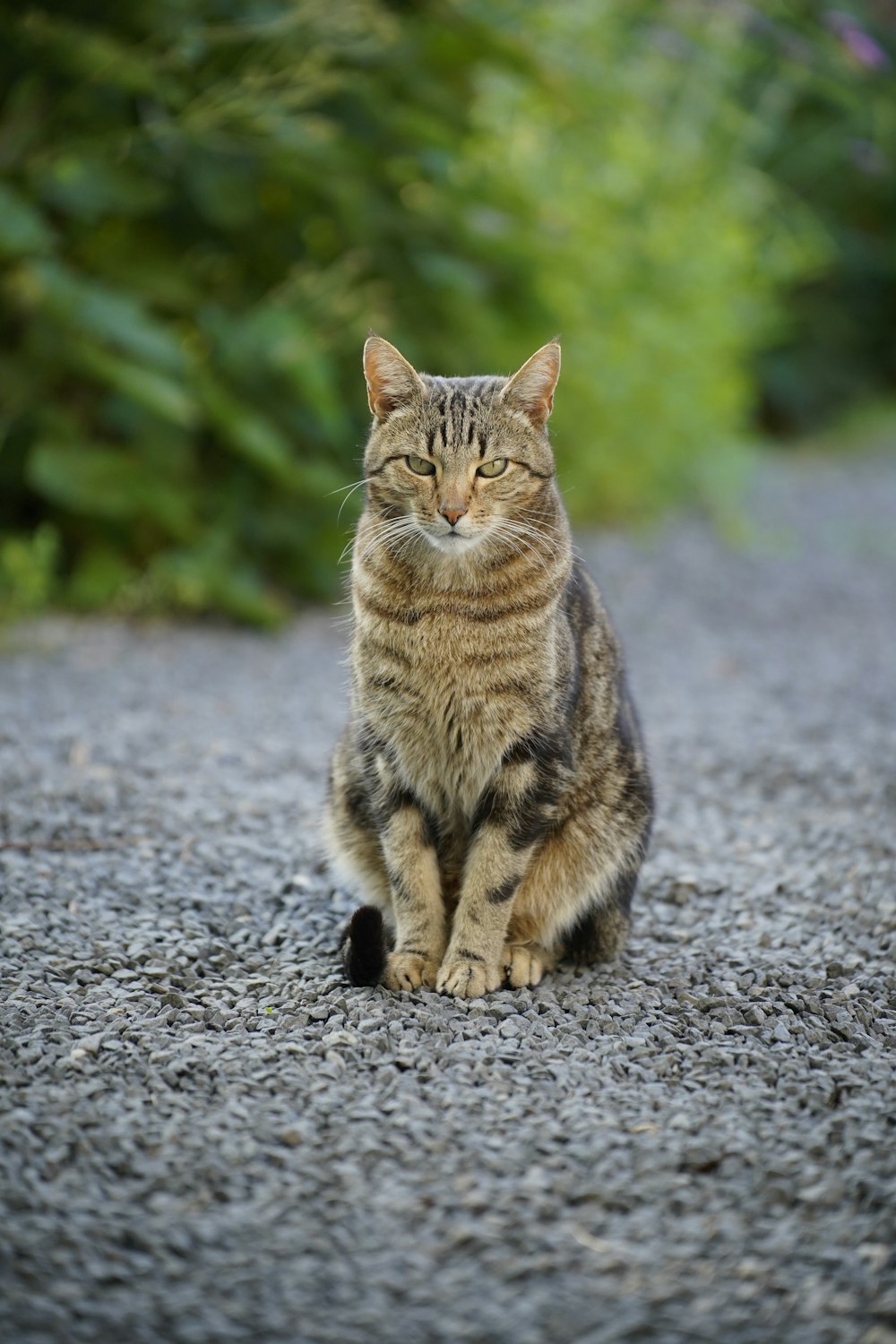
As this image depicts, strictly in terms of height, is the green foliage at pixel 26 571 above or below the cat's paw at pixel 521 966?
below

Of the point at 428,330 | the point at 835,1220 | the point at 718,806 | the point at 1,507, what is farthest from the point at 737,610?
the point at 835,1220

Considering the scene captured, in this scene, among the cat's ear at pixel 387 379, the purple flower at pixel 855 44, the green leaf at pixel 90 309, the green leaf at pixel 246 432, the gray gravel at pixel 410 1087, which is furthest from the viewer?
the purple flower at pixel 855 44

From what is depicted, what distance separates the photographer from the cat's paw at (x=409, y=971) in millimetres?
2562

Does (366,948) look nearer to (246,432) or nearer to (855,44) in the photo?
(246,432)

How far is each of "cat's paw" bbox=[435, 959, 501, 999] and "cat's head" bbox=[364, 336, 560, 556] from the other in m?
0.77

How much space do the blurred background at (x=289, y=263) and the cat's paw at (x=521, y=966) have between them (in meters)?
2.85

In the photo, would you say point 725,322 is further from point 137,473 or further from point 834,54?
point 137,473

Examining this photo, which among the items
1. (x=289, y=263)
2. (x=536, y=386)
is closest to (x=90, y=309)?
(x=289, y=263)

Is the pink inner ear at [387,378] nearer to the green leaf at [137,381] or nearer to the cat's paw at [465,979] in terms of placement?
the cat's paw at [465,979]

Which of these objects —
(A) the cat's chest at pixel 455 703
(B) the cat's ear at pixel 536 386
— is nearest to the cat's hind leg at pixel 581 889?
(A) the cat's chest at pixel 455 703

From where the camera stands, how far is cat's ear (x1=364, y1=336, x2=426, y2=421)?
266 centimetres

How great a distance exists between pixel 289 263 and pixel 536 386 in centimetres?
365

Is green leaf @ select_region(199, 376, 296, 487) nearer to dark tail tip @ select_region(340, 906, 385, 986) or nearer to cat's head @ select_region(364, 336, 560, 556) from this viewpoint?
cat's head @ select_region(364, 336, 560, 556)

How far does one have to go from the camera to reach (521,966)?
2646 mm
